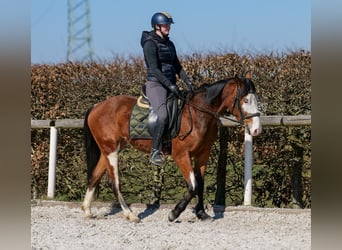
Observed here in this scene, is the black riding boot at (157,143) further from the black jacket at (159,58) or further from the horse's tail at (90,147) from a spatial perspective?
the horse's tail at (90,147)

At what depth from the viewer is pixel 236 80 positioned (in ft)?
22.3

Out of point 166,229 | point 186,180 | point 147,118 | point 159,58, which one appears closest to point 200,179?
point 186,180

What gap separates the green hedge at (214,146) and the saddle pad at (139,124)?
147cm

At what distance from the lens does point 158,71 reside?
6.82 metres

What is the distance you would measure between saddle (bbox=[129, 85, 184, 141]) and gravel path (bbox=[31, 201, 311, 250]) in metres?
1.13

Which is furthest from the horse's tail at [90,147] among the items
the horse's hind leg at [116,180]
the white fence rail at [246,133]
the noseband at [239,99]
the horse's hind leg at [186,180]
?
the noseband at [239,99]

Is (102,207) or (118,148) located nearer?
(118,148)

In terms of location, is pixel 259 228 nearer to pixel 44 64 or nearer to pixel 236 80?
pixel 236 80

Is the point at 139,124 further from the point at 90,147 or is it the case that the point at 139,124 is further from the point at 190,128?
the point at 90,147

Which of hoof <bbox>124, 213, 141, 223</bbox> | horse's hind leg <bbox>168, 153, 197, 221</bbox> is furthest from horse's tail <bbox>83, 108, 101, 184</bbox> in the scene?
horse's hind leg <bbox>168, 153, 197, 221</bbox>

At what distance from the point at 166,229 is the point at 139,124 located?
1411 mm
